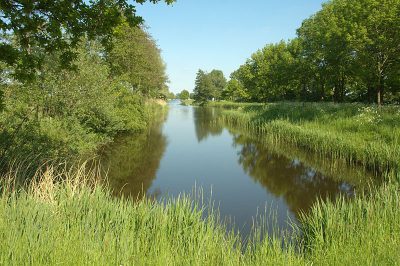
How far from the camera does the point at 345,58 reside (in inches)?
1029

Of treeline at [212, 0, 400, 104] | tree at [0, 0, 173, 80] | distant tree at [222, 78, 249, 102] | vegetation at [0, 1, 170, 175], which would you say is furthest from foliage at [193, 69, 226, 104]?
tree at [0, 0, 173, 80]

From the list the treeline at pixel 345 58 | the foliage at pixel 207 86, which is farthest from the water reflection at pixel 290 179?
the foliage at pixel 207 86

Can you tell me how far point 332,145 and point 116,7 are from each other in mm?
13501

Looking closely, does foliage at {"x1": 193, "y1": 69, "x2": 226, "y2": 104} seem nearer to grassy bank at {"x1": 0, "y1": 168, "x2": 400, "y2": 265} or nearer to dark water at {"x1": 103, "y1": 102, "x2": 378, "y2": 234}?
dark water at {"x1": 103, "y1": 102, "x2": 378, "y2": 234}

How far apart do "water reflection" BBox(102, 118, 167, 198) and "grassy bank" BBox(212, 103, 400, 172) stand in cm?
850

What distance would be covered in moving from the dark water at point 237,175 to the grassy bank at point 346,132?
2.80 ft

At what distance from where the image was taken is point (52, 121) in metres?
13.7

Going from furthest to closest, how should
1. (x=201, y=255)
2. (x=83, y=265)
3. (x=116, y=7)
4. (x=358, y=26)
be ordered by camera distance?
(x=358, y=26) < (x=116, y=7) < (x=201, y=255) < (x=83, y=265)

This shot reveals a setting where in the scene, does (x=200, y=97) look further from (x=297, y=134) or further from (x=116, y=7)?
(x=116, y=7)

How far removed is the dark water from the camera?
10938 mm

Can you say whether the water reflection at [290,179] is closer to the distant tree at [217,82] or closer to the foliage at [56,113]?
the foliage at [56,113]

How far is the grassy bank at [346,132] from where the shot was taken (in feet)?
45.0

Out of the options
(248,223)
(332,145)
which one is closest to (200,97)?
(332,145)

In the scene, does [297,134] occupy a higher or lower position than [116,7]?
lower
